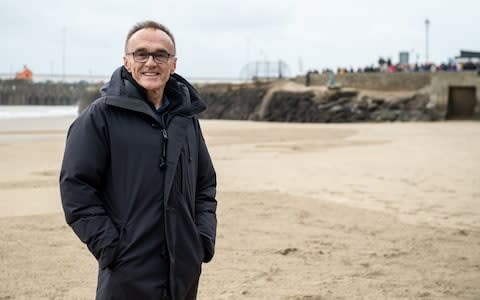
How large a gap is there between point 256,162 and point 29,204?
19.8 ft

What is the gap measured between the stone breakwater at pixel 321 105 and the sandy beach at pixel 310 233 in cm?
1923

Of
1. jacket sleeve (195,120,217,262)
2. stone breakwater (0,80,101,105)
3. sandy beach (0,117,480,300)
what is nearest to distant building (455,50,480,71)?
sandy beach (0,117,480,300)

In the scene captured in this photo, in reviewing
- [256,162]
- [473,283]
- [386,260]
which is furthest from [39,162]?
[473,283]

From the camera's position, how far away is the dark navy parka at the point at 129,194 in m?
2.36

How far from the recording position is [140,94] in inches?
98.6

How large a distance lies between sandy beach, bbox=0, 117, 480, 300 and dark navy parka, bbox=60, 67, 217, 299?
203 centimetres

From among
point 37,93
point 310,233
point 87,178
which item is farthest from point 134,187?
point 37,93

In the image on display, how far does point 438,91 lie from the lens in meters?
31.1

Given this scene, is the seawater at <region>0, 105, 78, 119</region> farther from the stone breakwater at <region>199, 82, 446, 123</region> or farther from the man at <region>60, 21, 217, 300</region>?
the man at <region>60, 21, 217, 300</region>

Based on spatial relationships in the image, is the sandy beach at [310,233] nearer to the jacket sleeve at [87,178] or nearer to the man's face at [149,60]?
the jacket sleeve at [87,178]

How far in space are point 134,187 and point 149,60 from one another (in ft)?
1.79

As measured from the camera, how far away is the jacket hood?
2.42 metres

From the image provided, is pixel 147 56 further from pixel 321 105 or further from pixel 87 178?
pixel 321 105

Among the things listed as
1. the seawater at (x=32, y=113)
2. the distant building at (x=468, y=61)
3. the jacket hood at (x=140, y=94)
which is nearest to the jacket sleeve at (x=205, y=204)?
the jacket hood at (x=140, y=94)
